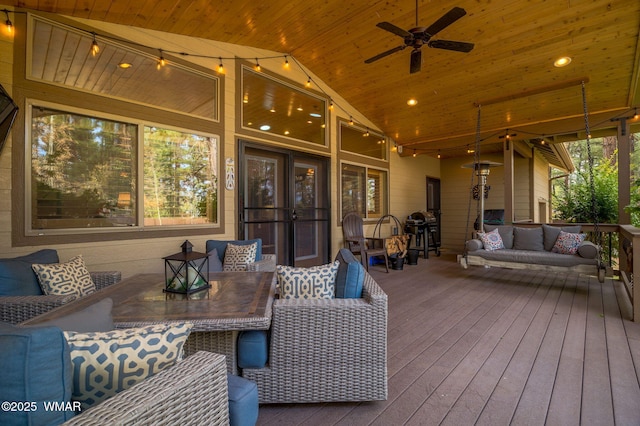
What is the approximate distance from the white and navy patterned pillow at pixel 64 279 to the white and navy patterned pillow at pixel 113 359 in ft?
5.79

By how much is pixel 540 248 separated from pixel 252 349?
17.4 feet

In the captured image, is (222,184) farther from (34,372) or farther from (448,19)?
(34,372)

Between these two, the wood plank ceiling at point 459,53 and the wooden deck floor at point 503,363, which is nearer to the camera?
the wooden deck floor at point 503,363

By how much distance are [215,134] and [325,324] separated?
347 cm

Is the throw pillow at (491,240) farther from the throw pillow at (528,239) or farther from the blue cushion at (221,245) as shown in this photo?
the blue cushion at (221,245)

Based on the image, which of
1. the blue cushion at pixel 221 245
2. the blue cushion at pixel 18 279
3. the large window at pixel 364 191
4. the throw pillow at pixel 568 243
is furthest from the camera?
the large window at pixel 364 191

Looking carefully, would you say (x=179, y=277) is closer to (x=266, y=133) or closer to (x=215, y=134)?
(x=215, y=134)

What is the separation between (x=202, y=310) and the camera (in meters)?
1.76

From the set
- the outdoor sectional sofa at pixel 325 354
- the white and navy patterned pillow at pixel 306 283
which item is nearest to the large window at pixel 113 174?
the white and navy patterned pillow at pixel 306 283

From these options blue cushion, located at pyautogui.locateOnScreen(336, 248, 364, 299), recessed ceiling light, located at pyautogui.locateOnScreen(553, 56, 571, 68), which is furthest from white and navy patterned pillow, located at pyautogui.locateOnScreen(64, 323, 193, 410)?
recessed ceiling light, located at pyautogui.locateOnScreen(553, 56, 571, 68)

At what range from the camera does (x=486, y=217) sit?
8711mm

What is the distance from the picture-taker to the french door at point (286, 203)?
16.2ft

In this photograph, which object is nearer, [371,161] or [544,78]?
[544,78]

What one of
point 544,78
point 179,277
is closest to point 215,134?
point 179,277
